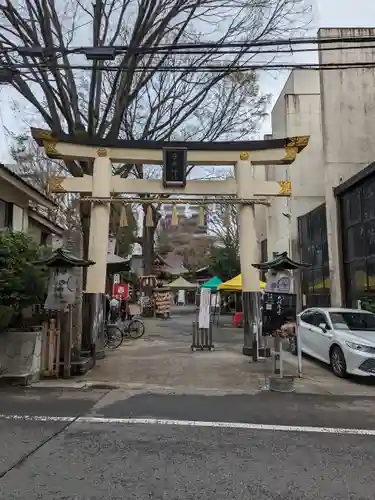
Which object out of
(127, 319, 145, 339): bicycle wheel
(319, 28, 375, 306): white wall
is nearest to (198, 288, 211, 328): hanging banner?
(127, 319, 145, 339): bicycle wheel

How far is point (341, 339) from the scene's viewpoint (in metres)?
10.1

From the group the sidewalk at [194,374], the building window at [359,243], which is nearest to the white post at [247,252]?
the sidewalk at [194,374]

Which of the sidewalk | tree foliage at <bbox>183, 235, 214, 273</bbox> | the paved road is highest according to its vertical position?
tree foliage at <bbox>183, 235, 214, 273</bbox>

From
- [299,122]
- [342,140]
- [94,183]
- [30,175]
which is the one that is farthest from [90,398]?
[30,175]

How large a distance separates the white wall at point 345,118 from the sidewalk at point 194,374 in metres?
7.89

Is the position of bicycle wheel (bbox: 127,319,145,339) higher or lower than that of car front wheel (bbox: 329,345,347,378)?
higher

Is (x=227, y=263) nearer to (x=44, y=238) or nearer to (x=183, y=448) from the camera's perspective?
(x=44, y=238)

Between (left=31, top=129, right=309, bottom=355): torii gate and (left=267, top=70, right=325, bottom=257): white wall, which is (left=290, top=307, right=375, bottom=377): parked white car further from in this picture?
(left=267, top=70, right=325, bottom=257): white wall

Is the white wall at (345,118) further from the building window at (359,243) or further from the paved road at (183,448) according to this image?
the paved road at (183,448)

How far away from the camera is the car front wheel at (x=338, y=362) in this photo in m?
9.86

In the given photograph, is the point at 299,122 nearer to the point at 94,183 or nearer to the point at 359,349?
the point at 94,183

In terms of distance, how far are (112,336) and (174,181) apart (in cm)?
529

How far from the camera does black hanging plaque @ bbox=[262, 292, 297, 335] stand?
11.3 m

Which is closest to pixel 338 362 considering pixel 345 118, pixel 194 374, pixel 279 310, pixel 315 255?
pixel 279 310
